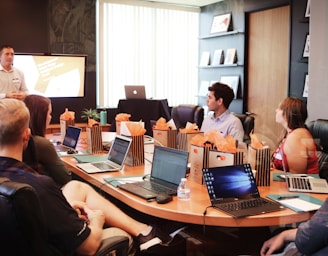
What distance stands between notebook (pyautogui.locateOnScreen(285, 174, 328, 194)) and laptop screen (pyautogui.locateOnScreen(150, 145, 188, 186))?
61 centimetres

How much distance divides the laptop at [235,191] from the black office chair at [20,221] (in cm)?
89

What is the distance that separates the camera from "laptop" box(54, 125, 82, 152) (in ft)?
12.1

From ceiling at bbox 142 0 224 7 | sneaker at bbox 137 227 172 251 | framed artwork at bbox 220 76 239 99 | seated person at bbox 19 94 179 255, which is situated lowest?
sneaker at bbox 137 227 172 251

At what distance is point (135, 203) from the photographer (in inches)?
86.6

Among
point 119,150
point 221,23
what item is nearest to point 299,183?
point 119,150

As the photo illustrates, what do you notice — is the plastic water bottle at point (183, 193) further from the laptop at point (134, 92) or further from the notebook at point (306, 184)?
the laptop at point (134, 92)

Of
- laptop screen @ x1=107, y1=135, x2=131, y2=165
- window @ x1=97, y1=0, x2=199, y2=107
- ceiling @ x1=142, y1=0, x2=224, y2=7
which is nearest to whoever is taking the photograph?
laptop screen @ x1=107, y1=135, x2=131, y2=165

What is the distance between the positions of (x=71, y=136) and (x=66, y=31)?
308 cm

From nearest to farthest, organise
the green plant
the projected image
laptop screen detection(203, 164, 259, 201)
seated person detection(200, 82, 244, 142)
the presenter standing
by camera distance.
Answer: laptop screen detection(203, 164, 259, 201), seated person detection(200, 82, 244, 142), the presenter standing, the projected image, the green plant

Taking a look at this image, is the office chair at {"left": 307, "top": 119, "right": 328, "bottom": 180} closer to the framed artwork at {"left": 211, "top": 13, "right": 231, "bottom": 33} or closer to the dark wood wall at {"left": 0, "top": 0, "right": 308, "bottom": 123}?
the dark wood wall at {"left": 0, "top": 0, "right": 308, "bottom": 123}

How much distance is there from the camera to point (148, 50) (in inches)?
289

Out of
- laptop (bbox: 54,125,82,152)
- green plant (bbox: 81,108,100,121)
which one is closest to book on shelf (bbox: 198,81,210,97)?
green plant (bbox: 81,108,100,121)

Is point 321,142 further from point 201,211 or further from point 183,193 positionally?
point 201,211

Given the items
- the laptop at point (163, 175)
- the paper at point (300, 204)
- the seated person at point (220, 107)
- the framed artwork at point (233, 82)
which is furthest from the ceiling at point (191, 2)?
the paper at point (300, 204)
